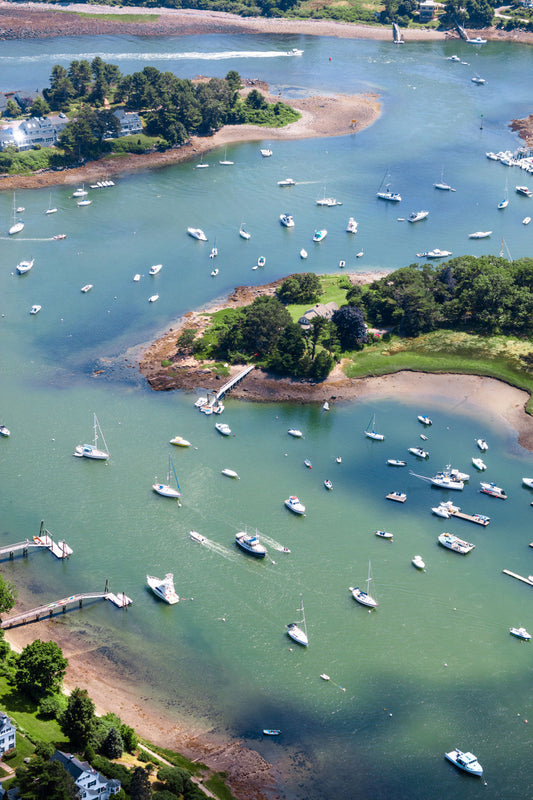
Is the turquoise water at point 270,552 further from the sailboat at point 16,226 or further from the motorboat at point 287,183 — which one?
the motorboat at point 287,183

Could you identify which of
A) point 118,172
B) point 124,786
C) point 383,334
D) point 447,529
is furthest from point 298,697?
point 118,172

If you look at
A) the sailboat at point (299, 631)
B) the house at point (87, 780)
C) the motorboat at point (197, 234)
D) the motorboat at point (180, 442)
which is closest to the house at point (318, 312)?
the motorboat at point (180, 442)

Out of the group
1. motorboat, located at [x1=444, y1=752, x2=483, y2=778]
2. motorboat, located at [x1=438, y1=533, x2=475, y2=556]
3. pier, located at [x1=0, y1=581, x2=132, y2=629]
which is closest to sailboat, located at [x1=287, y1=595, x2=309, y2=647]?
pier, located at [x1=0, y1=581, x2=132, y2=629]

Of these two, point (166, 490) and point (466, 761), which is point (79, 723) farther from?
point (166, 490)

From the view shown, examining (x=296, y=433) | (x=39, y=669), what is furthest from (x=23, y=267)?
(x=39, y=669)

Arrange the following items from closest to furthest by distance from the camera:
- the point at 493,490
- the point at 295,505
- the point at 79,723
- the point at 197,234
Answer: the point at 79,723 < the point at 295,505 < the point at 493,490 < the point at 197,234

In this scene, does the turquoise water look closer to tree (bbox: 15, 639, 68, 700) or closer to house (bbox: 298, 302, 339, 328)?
tree (bbox: 15, 639, 68, 700)
